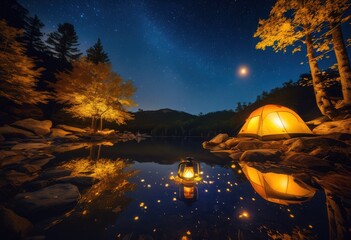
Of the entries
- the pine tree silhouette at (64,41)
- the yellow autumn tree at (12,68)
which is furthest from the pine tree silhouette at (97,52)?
the yellow autumn tree at (12,68)

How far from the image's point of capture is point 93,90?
15.8m

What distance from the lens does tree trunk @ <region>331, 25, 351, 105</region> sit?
23.4 ft

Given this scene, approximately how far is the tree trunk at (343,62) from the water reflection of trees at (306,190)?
16.3 feet

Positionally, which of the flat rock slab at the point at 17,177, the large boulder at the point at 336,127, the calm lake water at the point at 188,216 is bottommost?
the calm lake water at the point at 188,216

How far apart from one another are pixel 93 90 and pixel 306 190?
Result: 17.6m

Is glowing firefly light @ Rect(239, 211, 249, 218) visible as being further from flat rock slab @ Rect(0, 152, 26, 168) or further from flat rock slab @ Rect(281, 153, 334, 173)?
flat rock slab @ Rect(0, 152, 26, 168)

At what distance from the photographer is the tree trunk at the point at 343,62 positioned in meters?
7.13

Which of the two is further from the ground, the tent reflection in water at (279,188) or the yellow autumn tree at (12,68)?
the yellow autumn tree at (12,68)

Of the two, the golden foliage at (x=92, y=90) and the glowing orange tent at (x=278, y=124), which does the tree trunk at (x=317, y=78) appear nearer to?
the glowing orange tent at (x=278, y=124)

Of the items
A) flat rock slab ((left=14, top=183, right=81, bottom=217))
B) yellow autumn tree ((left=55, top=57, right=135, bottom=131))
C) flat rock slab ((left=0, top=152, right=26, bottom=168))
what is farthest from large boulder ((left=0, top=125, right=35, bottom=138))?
flat rock slab ((left=14, top=183, right=81, bottom=217))

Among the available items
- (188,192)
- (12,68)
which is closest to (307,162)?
(188,192)

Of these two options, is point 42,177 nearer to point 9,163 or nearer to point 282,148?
point 9,163

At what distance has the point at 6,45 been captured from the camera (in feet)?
35.4

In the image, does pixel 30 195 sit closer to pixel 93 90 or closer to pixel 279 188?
pixel 279 188
